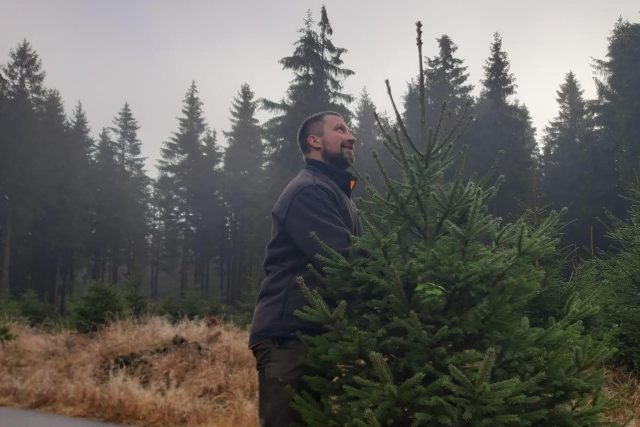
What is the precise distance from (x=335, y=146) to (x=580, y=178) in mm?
33308

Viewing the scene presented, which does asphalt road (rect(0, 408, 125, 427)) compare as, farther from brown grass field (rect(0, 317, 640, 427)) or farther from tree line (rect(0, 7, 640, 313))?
tree line (rect(0, 7, 640, 313))

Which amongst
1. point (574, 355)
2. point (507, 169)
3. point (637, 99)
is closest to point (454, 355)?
point (574, 355)

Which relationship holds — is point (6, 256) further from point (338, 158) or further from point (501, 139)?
point (338, 158)

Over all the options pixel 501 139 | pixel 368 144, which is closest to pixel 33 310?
pixel 501 139

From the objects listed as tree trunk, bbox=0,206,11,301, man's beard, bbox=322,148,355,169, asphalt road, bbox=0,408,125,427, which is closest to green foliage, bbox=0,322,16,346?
asphalt road, bbox=0,408,125,427

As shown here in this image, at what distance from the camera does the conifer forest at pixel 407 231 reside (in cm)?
255

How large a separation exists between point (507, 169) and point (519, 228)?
2785cm

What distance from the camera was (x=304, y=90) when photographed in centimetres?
2614

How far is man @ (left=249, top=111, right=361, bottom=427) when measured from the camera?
2.87 metres

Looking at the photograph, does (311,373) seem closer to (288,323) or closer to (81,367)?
(288,323)

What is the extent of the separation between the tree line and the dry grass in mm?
6980

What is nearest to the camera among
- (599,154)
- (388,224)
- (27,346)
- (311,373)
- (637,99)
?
(311,373)

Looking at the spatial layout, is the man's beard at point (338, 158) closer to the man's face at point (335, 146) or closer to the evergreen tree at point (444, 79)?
the man's face at point (335, 146)

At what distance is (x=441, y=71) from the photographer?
3222cm
